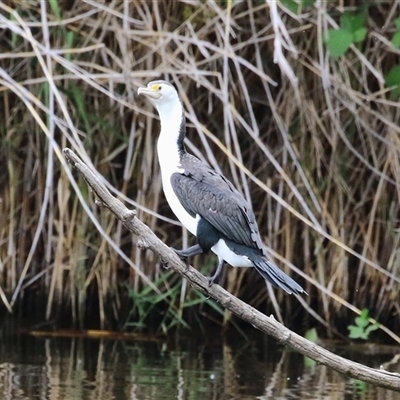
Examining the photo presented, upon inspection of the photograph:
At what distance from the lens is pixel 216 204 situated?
354 centimetres

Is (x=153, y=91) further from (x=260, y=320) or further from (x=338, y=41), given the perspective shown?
(x=338, y=41)

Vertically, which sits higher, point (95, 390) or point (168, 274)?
point (168, 274)

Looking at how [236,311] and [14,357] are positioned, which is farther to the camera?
[14,357]

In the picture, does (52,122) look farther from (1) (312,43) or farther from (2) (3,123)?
(1) (312,43)

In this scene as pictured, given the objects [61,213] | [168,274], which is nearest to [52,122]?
[61,213]

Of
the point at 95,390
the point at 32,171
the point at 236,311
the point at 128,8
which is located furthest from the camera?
the point at 32,171

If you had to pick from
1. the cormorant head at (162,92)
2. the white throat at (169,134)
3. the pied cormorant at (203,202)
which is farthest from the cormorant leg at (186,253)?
the cormorant head at (162,92)

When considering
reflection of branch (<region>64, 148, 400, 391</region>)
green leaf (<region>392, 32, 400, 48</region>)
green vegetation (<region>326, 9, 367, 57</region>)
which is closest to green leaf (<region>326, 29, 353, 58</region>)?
green vegetation (<region>326, 9, 367, 57</region>)

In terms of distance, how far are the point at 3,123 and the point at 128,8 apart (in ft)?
3.00

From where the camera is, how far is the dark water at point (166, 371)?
452 centimetres

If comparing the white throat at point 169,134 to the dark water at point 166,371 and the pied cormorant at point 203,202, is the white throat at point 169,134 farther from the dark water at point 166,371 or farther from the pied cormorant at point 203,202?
the dark water at point 166,371

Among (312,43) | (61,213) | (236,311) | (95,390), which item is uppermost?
(312,43)

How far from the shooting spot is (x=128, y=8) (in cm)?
521

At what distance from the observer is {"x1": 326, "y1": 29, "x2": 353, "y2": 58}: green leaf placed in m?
4.84
